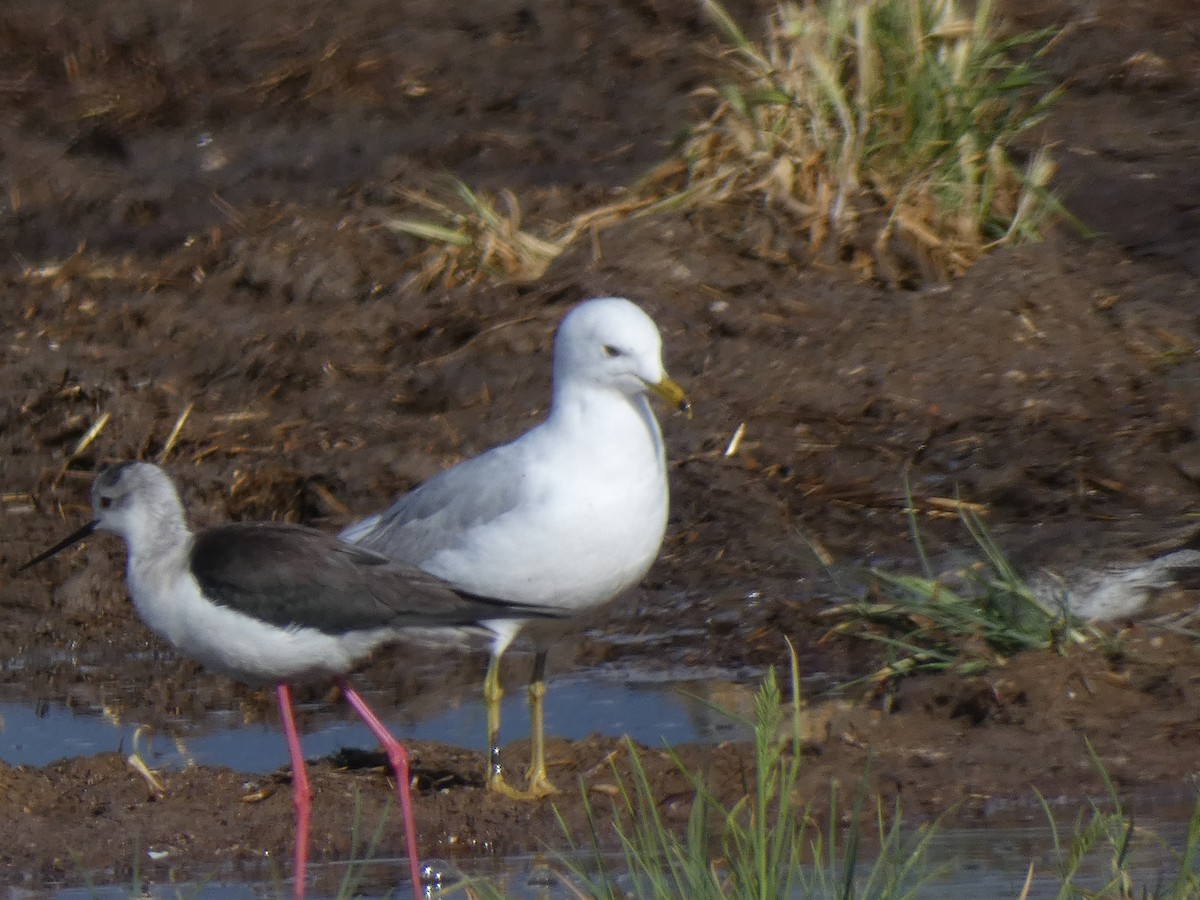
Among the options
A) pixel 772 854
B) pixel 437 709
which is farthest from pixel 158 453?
pixel 772 854

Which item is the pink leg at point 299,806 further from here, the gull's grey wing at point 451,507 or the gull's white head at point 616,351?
the gull's white head at point 616,351

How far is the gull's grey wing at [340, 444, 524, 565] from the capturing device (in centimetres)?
639

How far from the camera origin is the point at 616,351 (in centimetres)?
635

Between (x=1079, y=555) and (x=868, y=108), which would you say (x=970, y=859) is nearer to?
(x=1079, y=555)

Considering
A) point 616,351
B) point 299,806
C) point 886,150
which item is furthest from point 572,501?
point 886,150

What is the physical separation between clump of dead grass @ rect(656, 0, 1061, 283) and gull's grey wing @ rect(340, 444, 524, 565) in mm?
3783

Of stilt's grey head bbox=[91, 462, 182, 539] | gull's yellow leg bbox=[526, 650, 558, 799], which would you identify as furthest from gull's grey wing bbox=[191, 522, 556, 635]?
stilt's grey head bbox=[91, 462, 182, 539]

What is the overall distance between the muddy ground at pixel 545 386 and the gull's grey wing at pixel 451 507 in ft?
2.23

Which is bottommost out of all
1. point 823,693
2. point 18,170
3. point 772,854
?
point 18,170

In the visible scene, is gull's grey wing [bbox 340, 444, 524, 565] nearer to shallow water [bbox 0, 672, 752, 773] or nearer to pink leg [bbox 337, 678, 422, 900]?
pink leg [bbox 337, 678, 422, 900]

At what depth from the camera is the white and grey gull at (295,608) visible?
6223mm

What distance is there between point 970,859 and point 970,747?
913 millimetres

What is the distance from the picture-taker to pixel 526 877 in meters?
5.52

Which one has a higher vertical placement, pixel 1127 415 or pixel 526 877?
pixel 526 877
